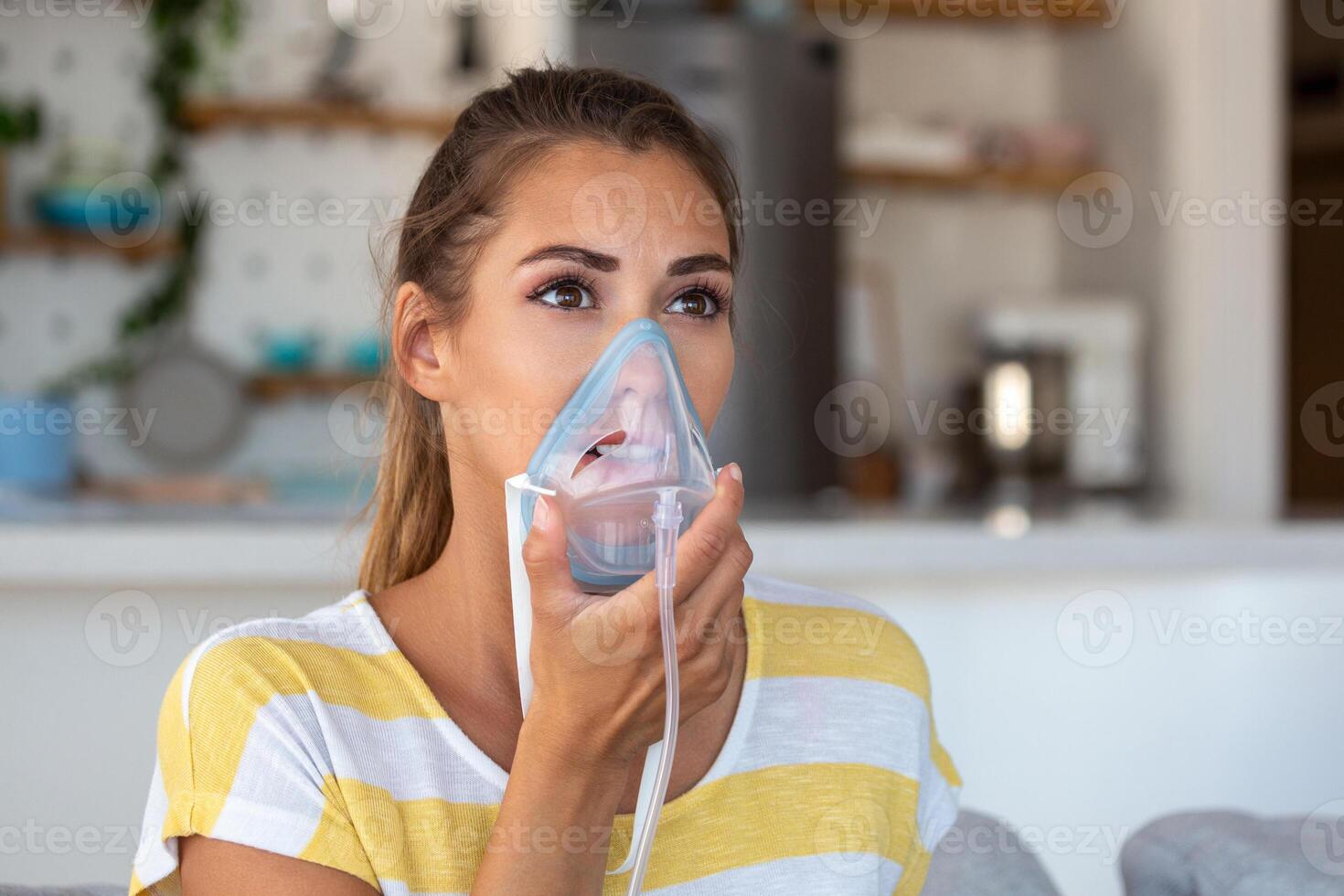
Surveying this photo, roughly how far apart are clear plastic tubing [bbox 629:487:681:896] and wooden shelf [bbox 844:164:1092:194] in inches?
134

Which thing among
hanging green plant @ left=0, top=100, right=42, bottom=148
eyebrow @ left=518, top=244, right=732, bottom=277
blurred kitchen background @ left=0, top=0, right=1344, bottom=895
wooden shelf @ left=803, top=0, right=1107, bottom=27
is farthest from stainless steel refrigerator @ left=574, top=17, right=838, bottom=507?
eyebrow @ left=518, top=244, right=732, bottom=277

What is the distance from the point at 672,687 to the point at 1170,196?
11.3 feet

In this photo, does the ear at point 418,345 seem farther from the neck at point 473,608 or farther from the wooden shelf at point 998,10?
the wooden shelf at point 998,10

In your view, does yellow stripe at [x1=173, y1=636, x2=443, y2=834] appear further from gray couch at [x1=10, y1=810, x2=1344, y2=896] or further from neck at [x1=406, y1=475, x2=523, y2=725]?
gray couch at [x1=10, y1=810, x2=1344, y2=896]

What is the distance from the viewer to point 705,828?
104 cm

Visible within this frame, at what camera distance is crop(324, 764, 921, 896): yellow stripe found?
36.4 inches

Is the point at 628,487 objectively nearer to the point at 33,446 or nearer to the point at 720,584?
the point at 720,584

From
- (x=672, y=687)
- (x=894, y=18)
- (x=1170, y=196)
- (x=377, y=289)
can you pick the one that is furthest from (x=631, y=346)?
(x=894, y=18)

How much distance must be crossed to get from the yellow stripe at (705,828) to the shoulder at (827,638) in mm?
99

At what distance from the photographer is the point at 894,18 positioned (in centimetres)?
441

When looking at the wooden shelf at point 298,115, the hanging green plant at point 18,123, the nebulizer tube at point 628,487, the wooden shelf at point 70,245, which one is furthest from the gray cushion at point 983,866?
the hanging green plant at point 18,123

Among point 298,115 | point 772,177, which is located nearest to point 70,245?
point 298,115

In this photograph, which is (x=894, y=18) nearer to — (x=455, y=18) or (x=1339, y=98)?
(x=455, y=18)

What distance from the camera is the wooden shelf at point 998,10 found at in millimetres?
4266
